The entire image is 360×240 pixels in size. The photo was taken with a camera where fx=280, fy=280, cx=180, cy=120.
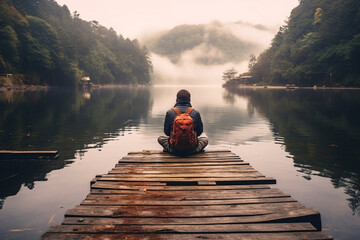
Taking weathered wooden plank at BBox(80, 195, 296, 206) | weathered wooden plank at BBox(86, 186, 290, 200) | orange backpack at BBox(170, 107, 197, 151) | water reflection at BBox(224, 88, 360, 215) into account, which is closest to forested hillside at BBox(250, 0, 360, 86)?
water reflection at BBox(224, 88, 360, 215)

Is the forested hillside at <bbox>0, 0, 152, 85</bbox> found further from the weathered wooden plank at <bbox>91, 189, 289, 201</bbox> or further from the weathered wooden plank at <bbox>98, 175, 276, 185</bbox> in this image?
the weathered wooden plank at <bbox>91, 189, 289, 201</bbox>

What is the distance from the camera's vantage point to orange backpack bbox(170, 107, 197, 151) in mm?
8016

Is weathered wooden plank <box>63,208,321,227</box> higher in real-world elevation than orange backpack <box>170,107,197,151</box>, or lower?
lower

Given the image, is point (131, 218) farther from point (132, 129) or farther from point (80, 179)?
point (132, 129)

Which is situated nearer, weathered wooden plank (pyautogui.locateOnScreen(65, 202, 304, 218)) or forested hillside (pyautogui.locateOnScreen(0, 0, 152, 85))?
weathered wooden plank (pyautogui.locateOnScreen(65, 202, 304, 218))

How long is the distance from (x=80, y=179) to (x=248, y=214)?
5.99m

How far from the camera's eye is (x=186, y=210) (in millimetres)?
4793

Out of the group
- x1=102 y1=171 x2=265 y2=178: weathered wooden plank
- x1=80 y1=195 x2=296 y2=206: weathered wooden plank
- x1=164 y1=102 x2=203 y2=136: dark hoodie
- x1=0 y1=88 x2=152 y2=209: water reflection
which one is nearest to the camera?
x1=80 y1=195 x2=296 y2=206: weathered wooden plank

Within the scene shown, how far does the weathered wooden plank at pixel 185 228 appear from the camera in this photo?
4.09m

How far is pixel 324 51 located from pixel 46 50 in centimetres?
8313

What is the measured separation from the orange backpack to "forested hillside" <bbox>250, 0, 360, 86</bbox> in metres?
78.1

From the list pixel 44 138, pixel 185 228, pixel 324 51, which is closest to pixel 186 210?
pixel 185 228

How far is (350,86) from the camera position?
262 ft

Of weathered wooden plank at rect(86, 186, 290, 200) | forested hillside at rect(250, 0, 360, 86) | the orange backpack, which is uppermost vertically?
forested hillside at rect(250, 0, 360, 86)
